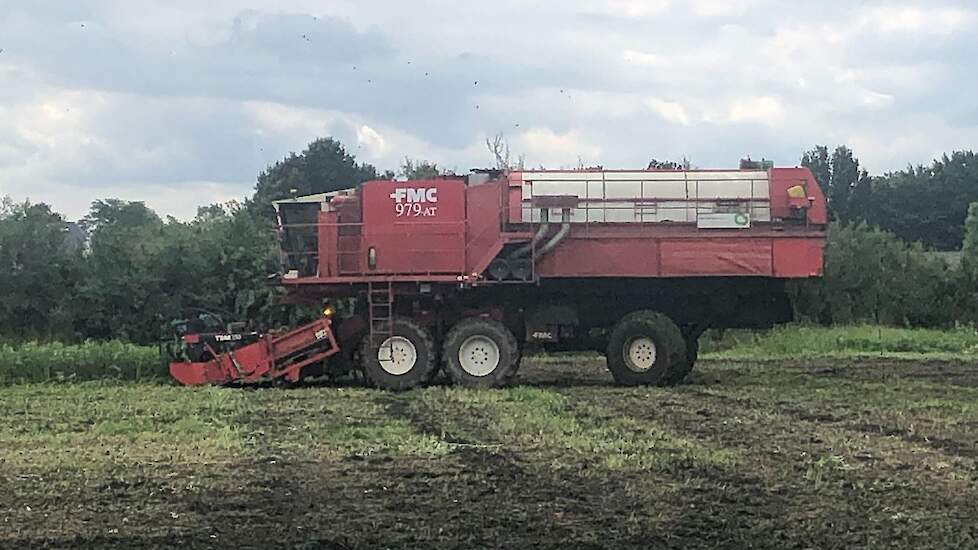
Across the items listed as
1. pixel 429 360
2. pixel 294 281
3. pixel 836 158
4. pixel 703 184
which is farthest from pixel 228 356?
pixel 836 158

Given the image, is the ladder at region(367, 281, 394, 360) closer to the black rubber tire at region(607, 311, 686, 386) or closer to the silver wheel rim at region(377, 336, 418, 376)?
the silver wheel rim at region(377, 336, 418, 376)

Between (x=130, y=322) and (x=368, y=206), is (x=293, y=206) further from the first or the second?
(x=130, y=322)

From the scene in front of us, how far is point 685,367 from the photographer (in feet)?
70.0

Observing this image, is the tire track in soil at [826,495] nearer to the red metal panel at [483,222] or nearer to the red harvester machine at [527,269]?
the red harvester machine at [527,269]

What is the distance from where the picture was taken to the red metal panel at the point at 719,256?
802 inches

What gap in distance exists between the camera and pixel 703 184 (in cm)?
2059

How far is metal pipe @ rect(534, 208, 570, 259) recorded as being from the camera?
20.5 metres

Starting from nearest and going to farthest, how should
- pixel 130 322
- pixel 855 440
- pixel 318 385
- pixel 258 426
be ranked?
pixel 855 440 → pixel 258 426 → pixel 318 385 → pixel 130 322

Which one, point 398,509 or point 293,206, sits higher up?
point 293,206

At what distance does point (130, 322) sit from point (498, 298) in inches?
406

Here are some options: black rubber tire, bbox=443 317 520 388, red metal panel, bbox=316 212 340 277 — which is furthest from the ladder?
→ black rubber tire, bbox=443 317 520 388

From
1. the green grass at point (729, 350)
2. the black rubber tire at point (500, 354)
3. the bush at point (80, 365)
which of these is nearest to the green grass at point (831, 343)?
the green grass at point (729, 350)

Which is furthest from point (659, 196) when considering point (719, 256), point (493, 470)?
point (493, 470)

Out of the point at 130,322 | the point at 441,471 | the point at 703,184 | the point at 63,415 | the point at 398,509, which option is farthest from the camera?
the point at 130,322
